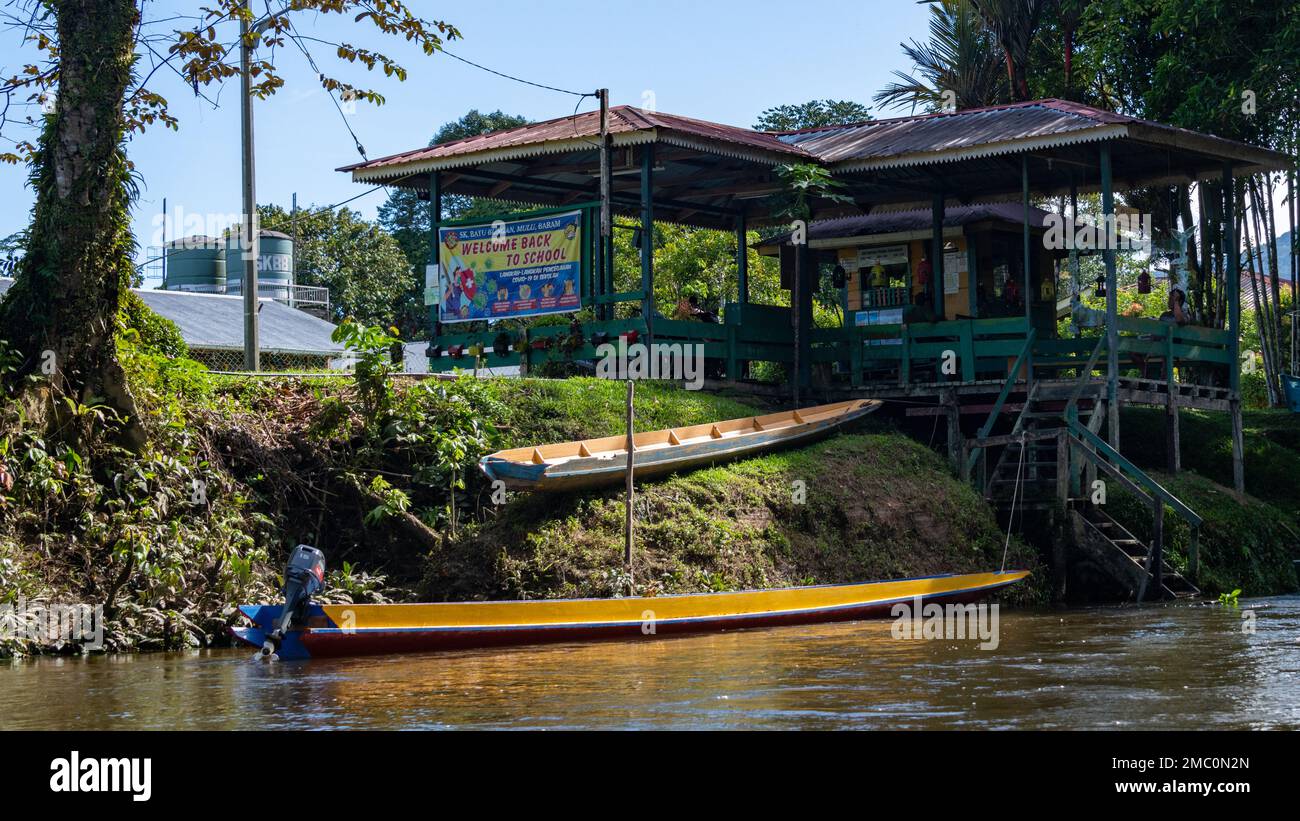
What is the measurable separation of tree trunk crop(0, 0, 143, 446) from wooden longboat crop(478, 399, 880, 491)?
4.21 m

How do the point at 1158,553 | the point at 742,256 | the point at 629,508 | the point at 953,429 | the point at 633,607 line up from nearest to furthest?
1. the point at 633,607
2. the point at 629,508
3. the point at 1158,553
4. the point at 953,429
5. the point at 742,256

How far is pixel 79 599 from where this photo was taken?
14750mm

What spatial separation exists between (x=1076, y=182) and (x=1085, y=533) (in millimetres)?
7373

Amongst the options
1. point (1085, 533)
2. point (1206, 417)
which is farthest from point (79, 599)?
point (1206, 417)

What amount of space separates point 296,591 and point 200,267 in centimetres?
3032

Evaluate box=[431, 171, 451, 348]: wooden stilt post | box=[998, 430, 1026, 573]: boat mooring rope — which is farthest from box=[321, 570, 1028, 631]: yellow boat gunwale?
box=[431, 171, 451, 348]: wooden stilt post

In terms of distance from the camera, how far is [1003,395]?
2108 centimetres

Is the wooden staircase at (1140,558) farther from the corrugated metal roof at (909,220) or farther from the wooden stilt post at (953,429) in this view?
the corrugated metal roof at (909,220)

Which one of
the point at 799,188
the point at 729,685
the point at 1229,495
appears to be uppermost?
the point at 799,188

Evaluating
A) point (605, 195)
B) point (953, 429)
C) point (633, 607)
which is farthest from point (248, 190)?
point (953, 429)

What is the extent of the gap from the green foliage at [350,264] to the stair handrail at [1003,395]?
28.8m

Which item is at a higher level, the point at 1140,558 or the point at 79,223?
the point at 79,223

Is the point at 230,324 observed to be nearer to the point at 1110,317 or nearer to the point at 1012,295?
the point at 1012,295

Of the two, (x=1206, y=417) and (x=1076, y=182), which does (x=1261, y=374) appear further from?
(x=1076, y=182)
